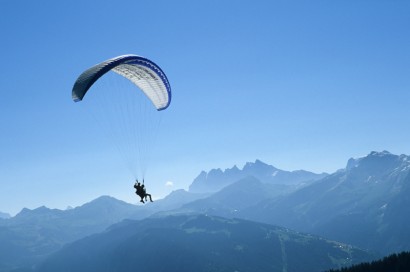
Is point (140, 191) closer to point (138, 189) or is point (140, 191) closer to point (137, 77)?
point (138, 189)

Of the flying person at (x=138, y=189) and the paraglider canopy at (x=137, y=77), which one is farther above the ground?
the paraglider canopy at (x=137, y=77)

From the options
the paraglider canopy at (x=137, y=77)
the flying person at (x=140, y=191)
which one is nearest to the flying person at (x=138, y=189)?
the flying person at (x=140, y=191)

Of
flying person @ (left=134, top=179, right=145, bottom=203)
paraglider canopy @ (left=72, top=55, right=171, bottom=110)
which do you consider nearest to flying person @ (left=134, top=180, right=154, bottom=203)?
flying person @ (left=134, top=179, right=145, bottom=203)

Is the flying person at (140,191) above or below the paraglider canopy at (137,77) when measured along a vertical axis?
below

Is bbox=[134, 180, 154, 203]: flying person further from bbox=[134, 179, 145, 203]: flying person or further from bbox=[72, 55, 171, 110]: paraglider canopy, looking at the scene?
bbox=[72, 55, 171, 110]: paraglider canopy

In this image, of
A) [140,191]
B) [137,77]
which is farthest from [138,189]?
[137,77]

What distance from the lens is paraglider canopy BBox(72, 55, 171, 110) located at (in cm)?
3262

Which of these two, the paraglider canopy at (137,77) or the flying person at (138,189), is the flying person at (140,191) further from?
the paraglider canopy at (137,77)

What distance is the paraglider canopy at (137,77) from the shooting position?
107 feet

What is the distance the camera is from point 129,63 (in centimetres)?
3659

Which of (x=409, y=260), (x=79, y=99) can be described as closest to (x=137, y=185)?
(x=79, y=99)

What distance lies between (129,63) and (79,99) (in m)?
5.96

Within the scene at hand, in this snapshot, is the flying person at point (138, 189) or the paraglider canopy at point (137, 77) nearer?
the paraglider canopy at point (137, 77)

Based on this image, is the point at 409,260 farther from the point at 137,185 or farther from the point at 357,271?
the point at 137,185
